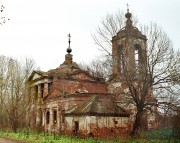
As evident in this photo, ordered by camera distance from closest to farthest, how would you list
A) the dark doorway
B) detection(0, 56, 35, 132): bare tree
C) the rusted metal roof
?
the rusted metal roof, the dark doorway, detection(0, 56, 35, 132): bare tree

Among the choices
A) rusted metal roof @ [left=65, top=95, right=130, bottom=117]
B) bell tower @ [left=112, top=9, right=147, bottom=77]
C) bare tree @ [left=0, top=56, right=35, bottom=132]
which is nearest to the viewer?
bell tower @ [left=112, top=9, right=147, bottom=77]

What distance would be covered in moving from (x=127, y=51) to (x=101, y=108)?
5008 millimetres

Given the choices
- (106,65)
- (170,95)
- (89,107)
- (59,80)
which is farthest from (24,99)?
(170,95)

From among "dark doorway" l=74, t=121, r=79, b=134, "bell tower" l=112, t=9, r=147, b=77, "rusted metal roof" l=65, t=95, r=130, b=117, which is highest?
"bell tower" l=112, t=9, r=147, b=77

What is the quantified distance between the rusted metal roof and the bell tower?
2.62 metres

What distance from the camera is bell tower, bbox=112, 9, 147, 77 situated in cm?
1939

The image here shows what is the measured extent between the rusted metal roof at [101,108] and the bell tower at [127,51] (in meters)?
2.62

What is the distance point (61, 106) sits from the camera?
2744cm

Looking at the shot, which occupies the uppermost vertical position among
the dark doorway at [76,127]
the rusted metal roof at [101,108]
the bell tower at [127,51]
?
the bell tower at [127,51]

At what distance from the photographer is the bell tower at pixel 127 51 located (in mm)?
19391

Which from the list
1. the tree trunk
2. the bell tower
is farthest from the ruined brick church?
the tree trunk

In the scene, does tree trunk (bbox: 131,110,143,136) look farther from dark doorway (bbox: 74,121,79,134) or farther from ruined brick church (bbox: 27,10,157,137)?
dark doorway (bbox: 74,121,79,134)

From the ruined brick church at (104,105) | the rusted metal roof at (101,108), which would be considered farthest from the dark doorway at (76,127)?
the rusted metal roof at (101,108)

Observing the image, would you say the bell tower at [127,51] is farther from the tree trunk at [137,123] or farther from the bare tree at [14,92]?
the bare tree at [14,92]
